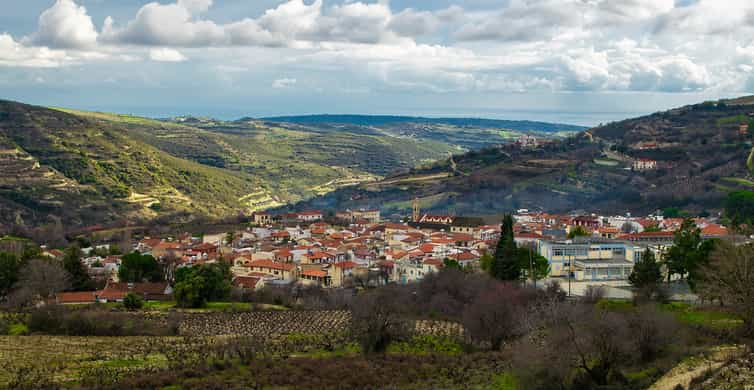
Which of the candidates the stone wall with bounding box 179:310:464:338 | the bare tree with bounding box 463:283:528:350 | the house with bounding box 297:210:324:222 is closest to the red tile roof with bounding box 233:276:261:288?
the stone wall with bounding box 179:310:464:338

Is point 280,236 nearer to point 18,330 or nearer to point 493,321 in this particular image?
point 18,330

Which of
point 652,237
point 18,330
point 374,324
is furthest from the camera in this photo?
point 652,237

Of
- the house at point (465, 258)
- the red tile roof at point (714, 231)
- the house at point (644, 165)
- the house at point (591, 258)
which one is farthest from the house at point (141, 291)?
the house at point (644, 165)

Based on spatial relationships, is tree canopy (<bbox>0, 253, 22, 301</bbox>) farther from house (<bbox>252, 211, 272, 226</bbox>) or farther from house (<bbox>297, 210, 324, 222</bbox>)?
house (<bbox>297, 210, 324, 222</bbox>)

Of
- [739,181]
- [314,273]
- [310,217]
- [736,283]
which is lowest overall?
[310,217]

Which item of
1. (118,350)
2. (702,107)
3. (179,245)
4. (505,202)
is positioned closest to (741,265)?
(118,350)

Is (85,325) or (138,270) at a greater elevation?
(85,325)

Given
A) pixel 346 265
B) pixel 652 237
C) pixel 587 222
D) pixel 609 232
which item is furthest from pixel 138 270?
pixel 587 222

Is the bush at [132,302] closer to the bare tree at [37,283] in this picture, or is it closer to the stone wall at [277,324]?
the stone wall at [277,324]
